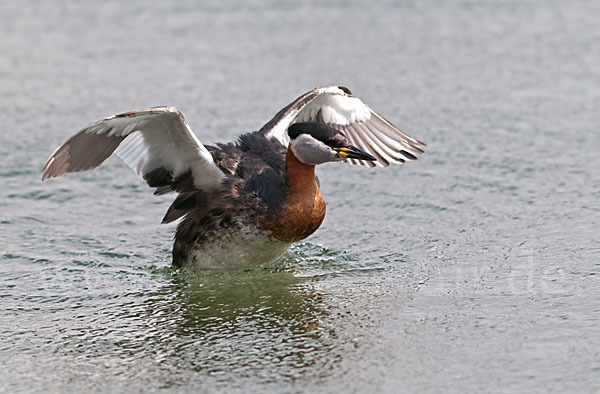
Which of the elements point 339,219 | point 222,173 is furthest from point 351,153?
point 339,219

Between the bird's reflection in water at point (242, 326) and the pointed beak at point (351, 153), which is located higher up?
the pointed beak at point (351, 153)

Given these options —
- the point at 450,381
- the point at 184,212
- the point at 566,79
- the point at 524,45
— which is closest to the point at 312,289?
the point at 184,212

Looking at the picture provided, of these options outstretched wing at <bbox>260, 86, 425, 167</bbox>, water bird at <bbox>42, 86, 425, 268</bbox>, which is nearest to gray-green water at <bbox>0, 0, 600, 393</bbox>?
water bird at <bbox>42, 86, 425, 268</bbox>

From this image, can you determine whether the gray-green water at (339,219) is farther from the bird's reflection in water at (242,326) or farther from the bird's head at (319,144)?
the bird's head at (319,144)

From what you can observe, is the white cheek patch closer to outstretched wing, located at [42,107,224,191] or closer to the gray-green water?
outstretched wing, located at [42,107,224,191]

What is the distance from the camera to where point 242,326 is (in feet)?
20.9

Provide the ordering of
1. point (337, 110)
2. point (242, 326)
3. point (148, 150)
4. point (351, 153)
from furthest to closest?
point (337, 110)
point (148, 150)
point (351, 153)
point (242, 326)

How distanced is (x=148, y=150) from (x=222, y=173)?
0.66 metres

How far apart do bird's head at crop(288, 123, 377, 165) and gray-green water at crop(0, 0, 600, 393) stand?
1.05m

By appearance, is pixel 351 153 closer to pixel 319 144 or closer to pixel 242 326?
pixel 319 144

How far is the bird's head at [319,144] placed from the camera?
713 cm

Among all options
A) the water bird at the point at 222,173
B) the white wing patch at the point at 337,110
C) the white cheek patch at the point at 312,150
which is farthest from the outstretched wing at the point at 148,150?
the white wing patch at the point at 337,110

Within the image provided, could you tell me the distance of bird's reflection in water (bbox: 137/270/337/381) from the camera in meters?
5.64

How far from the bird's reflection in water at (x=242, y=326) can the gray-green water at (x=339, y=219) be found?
0.08ft
